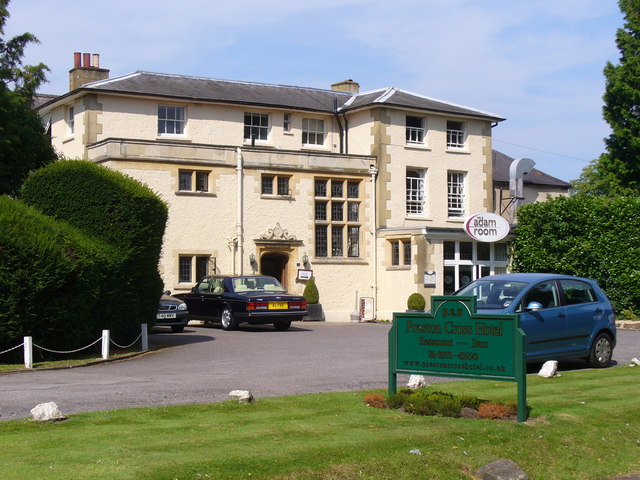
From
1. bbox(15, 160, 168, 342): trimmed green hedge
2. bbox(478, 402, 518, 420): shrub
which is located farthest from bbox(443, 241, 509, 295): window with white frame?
bbox(478, 402, 518, 420): shrub

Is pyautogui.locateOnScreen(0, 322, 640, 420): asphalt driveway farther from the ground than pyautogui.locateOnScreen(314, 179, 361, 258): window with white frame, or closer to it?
closer to it

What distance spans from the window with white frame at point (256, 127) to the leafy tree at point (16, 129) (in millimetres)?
8049

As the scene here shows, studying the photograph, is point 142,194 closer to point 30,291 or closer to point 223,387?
point 30,291

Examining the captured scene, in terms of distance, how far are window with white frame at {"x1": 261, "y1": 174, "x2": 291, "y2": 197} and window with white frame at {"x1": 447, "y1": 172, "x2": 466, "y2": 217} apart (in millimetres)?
8297

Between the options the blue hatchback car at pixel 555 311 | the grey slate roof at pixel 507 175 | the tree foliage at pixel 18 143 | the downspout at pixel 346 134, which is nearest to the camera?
the blue hatchback car at pixel 555 311

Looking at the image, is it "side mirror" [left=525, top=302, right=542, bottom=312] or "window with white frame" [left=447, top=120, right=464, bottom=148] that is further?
"window with white frame" [left=447, top=120, right=464, bottom=148]

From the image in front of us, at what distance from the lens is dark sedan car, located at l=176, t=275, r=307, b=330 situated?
28.1 m

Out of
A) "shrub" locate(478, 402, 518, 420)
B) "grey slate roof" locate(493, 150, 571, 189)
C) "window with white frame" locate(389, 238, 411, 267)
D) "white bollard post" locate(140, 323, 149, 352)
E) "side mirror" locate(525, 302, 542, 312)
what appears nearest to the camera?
"shrub" locate(478, 402, 518, 420)

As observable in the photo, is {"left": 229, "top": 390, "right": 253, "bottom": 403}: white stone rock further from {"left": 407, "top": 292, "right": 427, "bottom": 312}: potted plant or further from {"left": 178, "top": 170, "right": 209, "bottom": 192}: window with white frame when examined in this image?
{"left": 407, "top": 292, "right": 427, "bottom": 312}: potted plant

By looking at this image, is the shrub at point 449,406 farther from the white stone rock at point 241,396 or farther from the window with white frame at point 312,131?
the window with white frame at point 312,131

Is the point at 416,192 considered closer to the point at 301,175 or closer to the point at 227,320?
the point at 301,175

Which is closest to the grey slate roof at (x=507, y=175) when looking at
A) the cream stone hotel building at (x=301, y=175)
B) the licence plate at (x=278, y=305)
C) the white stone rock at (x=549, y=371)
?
the cream stone hotel building at (x=301, y=175)

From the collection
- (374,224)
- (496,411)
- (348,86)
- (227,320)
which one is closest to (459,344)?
(496,411)

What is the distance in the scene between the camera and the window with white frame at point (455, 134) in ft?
139
